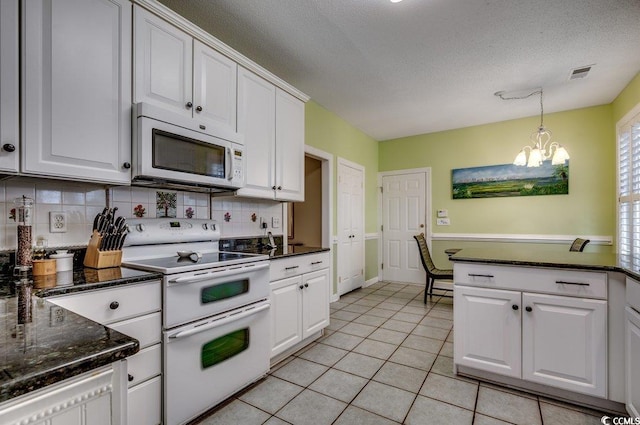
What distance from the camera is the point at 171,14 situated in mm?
1895

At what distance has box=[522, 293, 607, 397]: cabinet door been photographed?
178cm

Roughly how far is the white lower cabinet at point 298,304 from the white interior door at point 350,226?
1.52 m

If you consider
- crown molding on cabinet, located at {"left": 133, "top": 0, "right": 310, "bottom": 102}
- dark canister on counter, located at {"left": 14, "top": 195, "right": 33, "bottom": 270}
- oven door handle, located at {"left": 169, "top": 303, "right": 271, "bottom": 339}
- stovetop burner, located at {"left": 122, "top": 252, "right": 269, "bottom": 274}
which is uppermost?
crown molding on cabinet, located at {"left": 133, "top": 0, "right": 310, "bottom": 102}

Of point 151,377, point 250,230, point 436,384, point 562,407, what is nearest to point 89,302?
point 151,377

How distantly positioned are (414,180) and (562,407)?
12.7 ft

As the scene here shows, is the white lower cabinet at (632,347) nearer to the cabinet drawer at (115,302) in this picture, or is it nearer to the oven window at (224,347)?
the oven window at (224,347)

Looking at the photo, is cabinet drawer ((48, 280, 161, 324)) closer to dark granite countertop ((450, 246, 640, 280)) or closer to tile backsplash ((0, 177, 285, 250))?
tile backsplash ((0, 177, 285, 250))

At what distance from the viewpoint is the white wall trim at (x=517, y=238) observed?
13.2ft

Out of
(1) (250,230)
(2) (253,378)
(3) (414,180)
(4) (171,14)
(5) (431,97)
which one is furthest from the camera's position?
(3) (414,180)

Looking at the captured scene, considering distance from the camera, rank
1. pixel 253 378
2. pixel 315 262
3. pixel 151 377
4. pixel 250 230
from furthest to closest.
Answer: pixel 250 230
pixel 315 262
pixel 253 378
pixel 151 377

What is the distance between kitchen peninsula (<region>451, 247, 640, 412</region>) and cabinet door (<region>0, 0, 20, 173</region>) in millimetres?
2516

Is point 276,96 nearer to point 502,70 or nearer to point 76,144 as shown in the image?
point 76,144

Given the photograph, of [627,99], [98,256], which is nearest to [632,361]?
[98,256]

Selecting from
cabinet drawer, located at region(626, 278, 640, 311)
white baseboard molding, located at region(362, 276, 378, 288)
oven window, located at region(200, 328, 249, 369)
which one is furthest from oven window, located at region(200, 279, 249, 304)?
white baseboard molding, located at region(362, 276, 378, 288)
